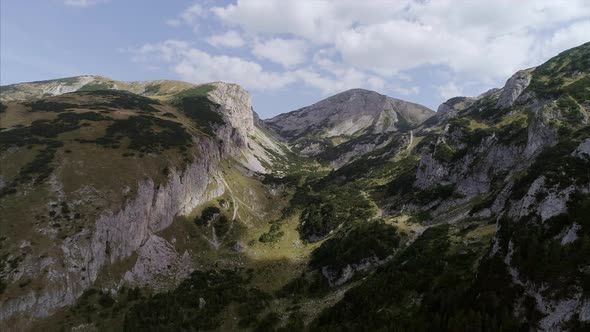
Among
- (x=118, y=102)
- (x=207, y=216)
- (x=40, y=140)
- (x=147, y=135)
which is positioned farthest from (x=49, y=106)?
(x=207, y=216)

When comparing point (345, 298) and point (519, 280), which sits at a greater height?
point (519, 280)

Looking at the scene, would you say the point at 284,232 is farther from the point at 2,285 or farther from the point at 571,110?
the point at 571,110

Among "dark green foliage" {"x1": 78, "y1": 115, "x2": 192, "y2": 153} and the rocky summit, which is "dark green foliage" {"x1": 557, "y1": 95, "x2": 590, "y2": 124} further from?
"dark green foliage" {"x1": 78, "y1": 115, "x2": 192, "y2": 153}

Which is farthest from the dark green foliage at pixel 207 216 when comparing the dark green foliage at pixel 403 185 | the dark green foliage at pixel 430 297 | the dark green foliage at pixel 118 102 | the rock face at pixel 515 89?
the rock face at pixel 515 89

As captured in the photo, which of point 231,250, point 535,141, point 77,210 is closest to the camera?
point 77,210

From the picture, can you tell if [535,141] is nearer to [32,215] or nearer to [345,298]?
[345,298]

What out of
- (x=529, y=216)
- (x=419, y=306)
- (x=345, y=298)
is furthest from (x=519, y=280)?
(x=345, y=298)
